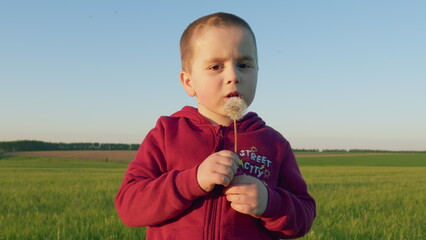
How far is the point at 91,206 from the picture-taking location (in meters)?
6.58

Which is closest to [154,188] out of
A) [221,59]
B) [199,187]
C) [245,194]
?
[199,187]

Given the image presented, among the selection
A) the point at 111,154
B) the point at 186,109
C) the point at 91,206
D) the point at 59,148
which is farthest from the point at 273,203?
the point at 59,148

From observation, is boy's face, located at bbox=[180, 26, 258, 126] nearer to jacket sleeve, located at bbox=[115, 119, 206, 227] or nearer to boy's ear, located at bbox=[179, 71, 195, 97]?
boy's ear, located at bbox=[179, 71, 195, 97]

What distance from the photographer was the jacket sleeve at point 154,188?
187cm

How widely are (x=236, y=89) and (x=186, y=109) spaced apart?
0.40m

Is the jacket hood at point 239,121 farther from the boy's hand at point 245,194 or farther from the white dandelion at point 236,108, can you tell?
the boy's hand at point 245,194

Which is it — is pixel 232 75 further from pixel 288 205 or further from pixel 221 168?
pixel 288 205

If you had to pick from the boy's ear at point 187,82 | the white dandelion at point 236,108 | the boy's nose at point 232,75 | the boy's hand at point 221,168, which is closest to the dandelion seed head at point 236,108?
the white dandelion at point 236,108

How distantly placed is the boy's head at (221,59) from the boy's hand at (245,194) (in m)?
0.39

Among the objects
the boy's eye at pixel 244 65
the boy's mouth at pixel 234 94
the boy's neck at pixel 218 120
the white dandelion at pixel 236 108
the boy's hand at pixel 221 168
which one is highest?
the boy's eye at pixel 244 65

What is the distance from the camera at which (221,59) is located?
1.93m

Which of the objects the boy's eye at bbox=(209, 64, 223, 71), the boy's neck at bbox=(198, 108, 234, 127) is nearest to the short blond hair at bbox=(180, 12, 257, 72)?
the boy's eye at bbox=(209, 64, 223, 71)

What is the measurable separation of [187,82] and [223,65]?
285 millimetres

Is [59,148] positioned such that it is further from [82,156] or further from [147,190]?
[147,190]
